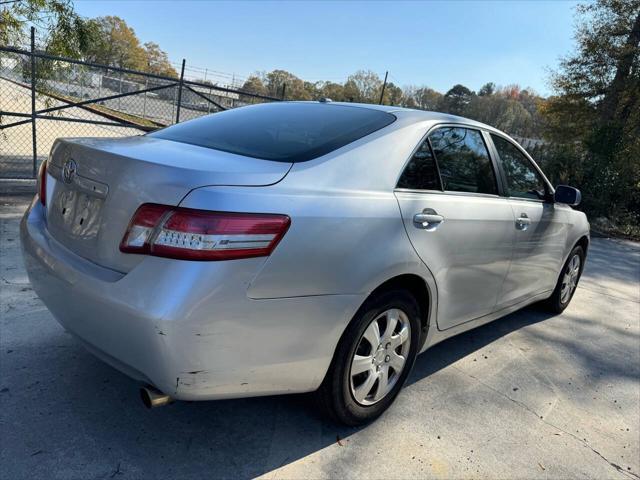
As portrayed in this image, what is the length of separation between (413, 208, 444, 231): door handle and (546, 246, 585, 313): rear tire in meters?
2.46

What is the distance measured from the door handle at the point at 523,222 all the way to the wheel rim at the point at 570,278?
1.38 m

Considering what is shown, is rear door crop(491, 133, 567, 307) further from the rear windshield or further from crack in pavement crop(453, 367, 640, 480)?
the rear windshield

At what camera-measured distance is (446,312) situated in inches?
117

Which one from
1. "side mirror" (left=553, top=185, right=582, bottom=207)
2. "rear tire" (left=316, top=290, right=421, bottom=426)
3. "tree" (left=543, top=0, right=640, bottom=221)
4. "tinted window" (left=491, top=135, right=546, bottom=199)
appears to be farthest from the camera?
"tree" (left=543, top=0, right=640, bottom=221)

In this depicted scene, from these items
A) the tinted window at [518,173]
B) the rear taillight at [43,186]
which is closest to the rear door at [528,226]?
the tinted window at [518,173]

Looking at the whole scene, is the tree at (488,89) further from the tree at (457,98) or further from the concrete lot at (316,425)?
the concrete lot at (316,425)

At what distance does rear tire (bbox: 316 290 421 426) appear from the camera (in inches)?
92.7

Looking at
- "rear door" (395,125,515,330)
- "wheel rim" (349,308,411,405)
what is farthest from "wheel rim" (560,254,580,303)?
"wheel rim" (349,308,411,405)

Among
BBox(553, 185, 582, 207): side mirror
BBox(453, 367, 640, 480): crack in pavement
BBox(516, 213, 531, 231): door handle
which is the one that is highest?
BBox(553, 185, 582, 207): side mirror

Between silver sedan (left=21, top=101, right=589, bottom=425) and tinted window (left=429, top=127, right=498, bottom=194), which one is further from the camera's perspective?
tinted window (left=429, top=127, right=498, bottom=194)

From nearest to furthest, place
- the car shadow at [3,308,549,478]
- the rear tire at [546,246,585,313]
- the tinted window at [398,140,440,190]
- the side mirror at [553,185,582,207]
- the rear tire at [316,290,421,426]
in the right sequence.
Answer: the car shadow at [3,308,549,478] → the rear tire at [316,290,421,426] → the tinted window at [398,140,440,190] → the side mirror at [553,185,582,207] → the rear tire at [546,246,585,313]

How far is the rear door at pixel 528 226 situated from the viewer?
3.55 m

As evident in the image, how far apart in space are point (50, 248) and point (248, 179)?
3.49ft

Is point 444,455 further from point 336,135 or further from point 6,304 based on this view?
point 6,304
